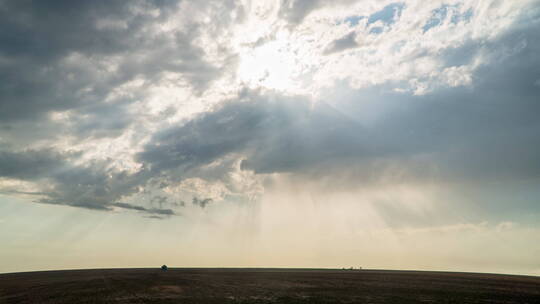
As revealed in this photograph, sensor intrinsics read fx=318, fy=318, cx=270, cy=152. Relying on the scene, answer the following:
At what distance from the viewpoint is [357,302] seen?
153 feet

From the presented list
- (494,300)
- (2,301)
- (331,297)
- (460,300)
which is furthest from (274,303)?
(2,301)

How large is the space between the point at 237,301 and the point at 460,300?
34336mm

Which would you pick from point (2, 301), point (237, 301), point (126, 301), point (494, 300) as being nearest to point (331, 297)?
point (237, 301)

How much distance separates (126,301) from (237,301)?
16.6m

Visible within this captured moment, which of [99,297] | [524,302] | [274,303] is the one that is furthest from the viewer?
[99,297]

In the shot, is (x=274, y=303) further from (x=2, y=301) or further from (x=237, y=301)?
(x=2, y=301)

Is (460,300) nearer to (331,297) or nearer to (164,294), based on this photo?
(331,297)

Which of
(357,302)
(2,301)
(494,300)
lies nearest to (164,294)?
(2,301)

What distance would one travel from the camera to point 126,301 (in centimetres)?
4719

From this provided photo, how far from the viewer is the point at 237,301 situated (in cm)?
4638

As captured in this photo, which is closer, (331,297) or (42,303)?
(42,303)

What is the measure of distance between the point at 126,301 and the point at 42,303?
12666mm

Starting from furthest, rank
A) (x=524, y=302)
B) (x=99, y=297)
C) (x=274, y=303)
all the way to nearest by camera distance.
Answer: (x=99, y=297)
(x=524, y=302)
(x=274, y=303)

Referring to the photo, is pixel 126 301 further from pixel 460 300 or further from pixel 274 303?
pixel 460 300
